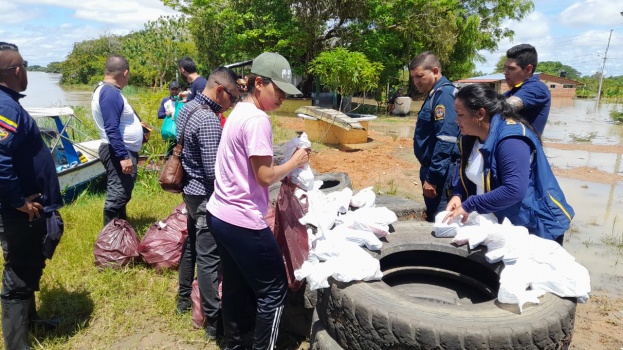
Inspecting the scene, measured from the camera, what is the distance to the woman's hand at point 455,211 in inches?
89.1

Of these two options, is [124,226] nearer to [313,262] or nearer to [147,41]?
[313,262]

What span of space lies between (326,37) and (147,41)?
19.5 metres

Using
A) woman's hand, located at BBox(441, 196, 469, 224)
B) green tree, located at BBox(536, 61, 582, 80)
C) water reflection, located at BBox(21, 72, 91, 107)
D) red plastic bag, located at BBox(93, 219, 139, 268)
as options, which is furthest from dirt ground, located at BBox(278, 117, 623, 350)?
green tree, located at BBox(536, 61, 582, 80)

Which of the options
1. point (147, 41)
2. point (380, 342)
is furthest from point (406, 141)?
point (147, 41)

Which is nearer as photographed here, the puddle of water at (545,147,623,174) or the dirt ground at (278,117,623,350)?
the dirt ground at (278,117,623,350)

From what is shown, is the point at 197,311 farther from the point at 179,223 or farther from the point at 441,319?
the point at 441,319

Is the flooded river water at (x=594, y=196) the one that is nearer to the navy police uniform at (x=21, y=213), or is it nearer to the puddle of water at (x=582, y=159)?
the puddle of water at (x=582, y=159)

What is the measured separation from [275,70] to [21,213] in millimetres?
1756

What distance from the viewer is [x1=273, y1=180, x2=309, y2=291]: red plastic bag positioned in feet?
7.43

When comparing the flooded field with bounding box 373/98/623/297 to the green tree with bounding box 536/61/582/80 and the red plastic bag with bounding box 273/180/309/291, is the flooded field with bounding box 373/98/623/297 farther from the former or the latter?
the green tree with bounding box 536/61/582/80

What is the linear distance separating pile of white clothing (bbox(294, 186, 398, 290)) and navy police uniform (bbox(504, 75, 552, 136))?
123cm

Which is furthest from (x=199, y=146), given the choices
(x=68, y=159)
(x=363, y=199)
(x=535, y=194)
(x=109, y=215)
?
(x=68, y=159)

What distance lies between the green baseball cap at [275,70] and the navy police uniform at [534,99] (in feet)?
5.78

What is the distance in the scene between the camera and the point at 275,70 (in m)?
1.98
